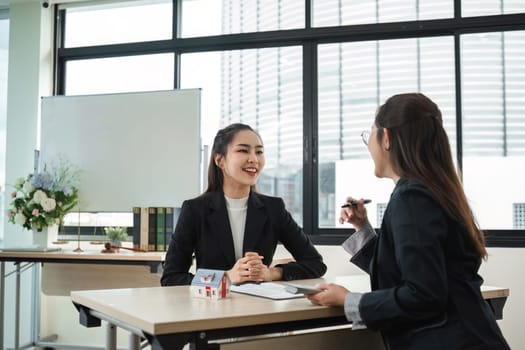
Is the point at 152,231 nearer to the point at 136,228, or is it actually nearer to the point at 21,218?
the point at 136,228

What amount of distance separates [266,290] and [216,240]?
18.5 inches

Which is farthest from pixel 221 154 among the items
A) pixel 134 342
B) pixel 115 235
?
pixel 115 235

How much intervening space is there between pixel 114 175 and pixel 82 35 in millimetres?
1403

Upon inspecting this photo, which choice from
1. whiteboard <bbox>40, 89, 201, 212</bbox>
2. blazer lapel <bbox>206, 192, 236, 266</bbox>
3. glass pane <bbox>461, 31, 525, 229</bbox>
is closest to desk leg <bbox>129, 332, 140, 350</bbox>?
blazer lapel <bbox>206, 192, 236, 266</bbox>

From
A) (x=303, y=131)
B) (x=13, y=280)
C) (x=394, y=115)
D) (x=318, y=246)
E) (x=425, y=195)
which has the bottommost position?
(x=13, y=280)

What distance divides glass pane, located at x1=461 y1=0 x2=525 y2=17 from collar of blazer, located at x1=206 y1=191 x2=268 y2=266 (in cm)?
251

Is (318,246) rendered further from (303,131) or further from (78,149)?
(78,149)

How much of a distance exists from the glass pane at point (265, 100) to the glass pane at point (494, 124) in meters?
1.20

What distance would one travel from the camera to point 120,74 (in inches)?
185

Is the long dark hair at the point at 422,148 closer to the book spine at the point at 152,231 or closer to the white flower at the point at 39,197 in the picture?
the book spine at the point at 152,231

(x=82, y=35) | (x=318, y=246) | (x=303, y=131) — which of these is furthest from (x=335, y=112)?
(x=82, y=35)

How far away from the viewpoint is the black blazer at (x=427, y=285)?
1.31 m

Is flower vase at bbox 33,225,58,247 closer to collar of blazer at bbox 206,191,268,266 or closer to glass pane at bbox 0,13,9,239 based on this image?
glass pane at bbox 0,13,9,239

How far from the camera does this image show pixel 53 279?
4113 mm
